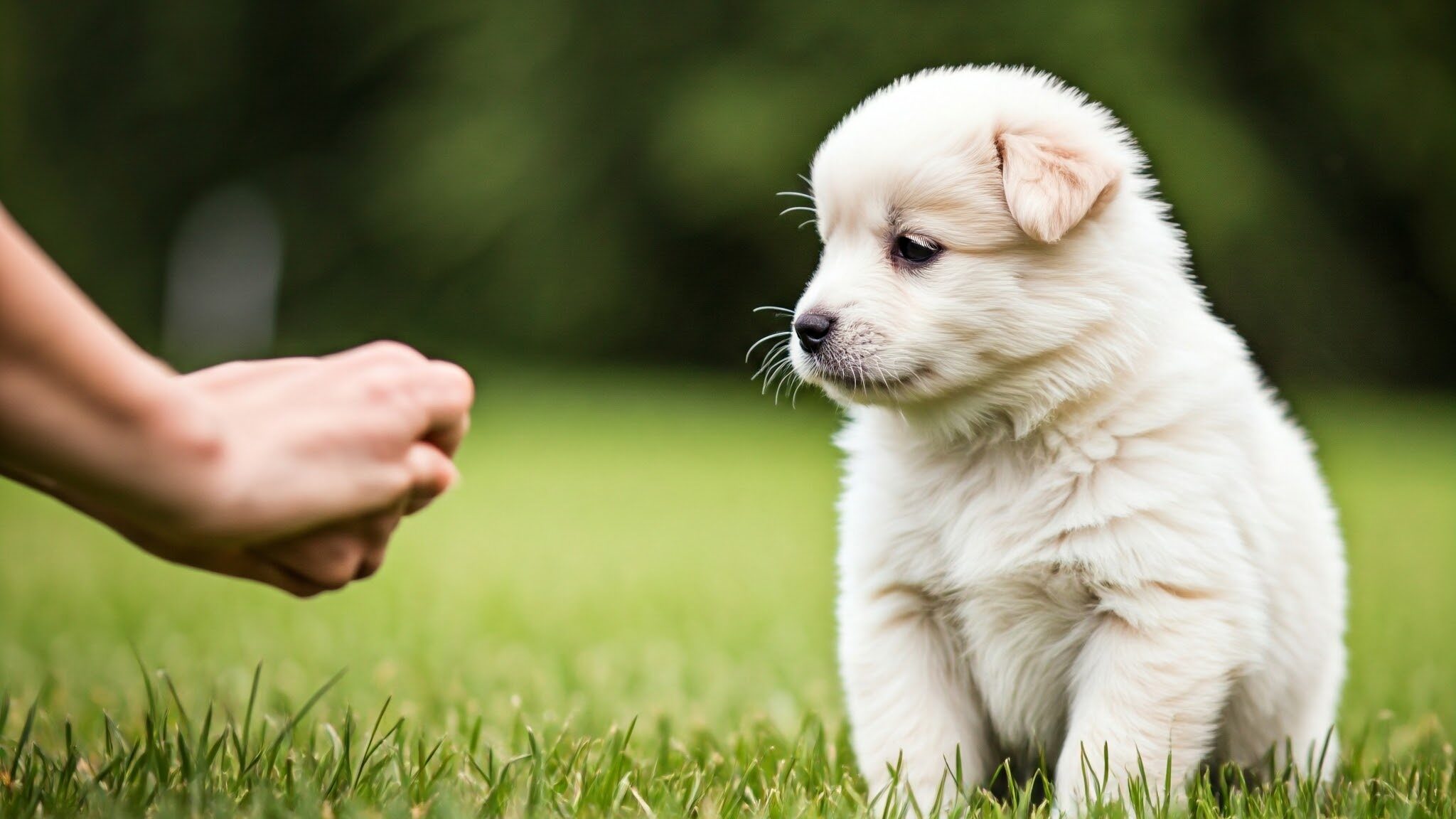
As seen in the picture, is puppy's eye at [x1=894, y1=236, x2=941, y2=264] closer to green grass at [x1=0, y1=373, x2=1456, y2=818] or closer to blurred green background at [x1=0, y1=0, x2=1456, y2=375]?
green grass at [x1=0, y1=373, x2=1456, y2=818]

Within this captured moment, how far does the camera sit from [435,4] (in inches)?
707

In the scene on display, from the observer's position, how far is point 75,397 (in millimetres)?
1427

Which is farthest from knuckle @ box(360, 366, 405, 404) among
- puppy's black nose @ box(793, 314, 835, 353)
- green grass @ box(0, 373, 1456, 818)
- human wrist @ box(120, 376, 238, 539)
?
puppy's black nose @ box(793, 314, 835, 353)

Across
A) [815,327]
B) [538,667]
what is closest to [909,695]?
[815,327]

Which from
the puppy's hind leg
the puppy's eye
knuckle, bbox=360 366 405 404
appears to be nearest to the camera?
knuckle, bbox=360 366 405 404

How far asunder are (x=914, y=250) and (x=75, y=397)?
64.7 inches

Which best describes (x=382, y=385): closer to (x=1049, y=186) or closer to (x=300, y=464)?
(x=300, y=464)

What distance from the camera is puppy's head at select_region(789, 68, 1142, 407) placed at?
2.57m

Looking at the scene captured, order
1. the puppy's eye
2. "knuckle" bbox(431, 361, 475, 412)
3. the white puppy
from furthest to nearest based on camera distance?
the puppy's eye < the white puppy < "knuckle" bbox(431, 361, 475, 412)

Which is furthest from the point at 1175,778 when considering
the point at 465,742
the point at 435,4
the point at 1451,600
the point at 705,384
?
the point at 435,4

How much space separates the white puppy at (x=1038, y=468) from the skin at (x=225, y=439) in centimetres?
105

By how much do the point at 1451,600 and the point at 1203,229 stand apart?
28.9 feet

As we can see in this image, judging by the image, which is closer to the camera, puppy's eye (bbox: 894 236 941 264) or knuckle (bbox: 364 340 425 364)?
knuckle (bbox: 364 340 425 364)

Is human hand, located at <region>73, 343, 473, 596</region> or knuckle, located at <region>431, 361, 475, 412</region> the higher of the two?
knuckle, located at <region>431, 361, 475, 412</region>
